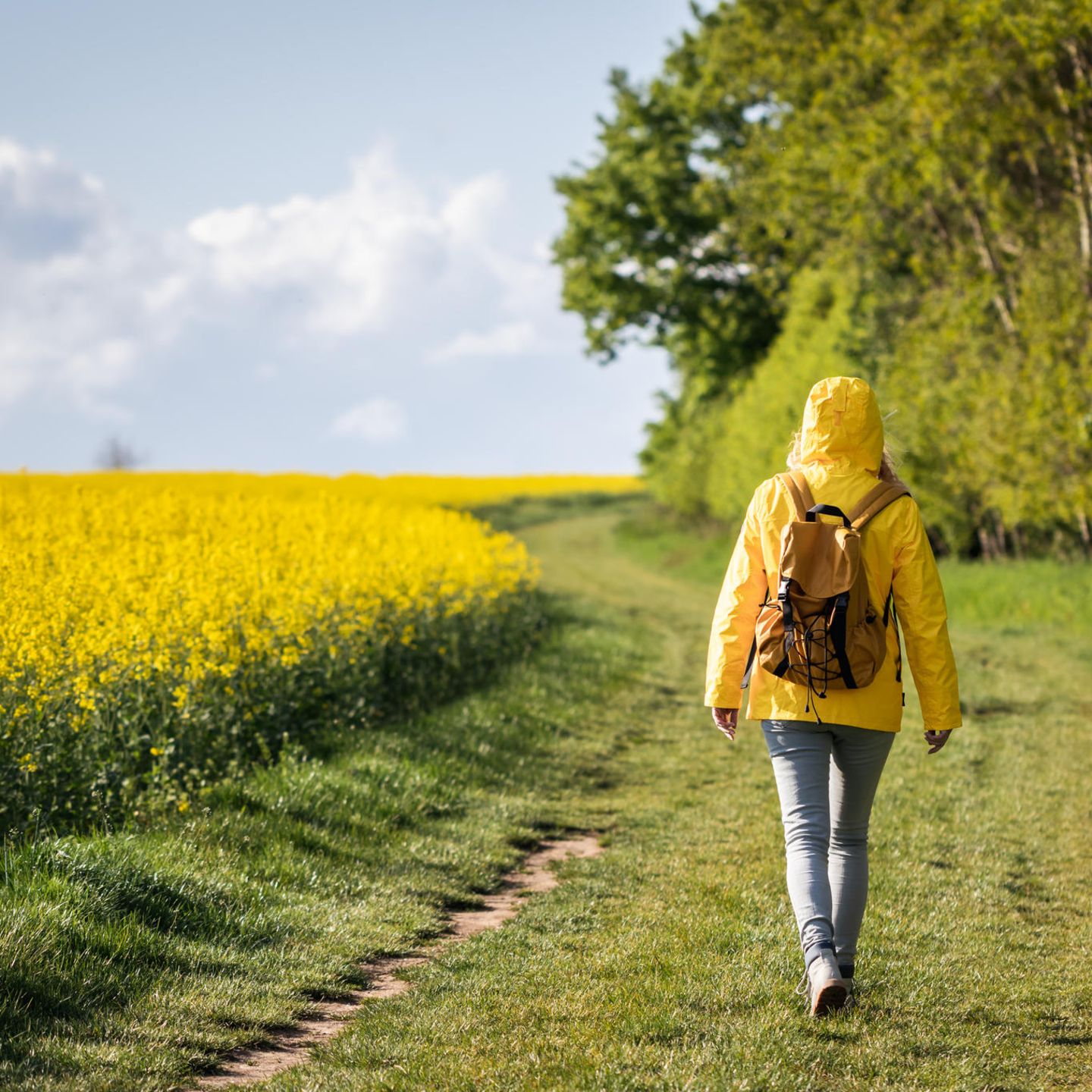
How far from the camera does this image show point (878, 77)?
2262cm

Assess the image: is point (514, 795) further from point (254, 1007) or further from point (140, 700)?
point (254, 1007)

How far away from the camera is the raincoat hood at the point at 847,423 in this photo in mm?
4824

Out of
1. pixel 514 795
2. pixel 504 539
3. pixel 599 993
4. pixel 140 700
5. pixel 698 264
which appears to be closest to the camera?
pixel 599 993

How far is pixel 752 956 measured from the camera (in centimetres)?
538

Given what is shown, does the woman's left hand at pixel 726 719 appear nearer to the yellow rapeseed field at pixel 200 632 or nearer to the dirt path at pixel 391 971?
the dirt path at pixel 391 971

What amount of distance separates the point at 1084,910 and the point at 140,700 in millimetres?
5913

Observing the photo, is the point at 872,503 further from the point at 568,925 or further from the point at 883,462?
the point at 568,925

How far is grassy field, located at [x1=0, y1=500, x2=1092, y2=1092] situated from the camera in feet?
14.5

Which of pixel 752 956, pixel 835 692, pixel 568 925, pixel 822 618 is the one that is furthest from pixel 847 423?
pixel 568 925

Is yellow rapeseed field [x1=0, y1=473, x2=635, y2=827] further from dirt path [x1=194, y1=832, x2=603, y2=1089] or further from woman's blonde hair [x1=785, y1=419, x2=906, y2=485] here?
woman's blonde hair [x1=785, y1=419, x2=906, y2=485]

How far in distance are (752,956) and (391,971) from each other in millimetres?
1674

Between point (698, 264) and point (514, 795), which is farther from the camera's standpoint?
point (698, 264)

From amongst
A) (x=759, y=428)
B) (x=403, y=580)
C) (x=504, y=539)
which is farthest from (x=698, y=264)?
(x=403, y=580)

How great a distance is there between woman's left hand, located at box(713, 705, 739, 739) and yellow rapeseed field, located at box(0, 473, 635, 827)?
4.18m
